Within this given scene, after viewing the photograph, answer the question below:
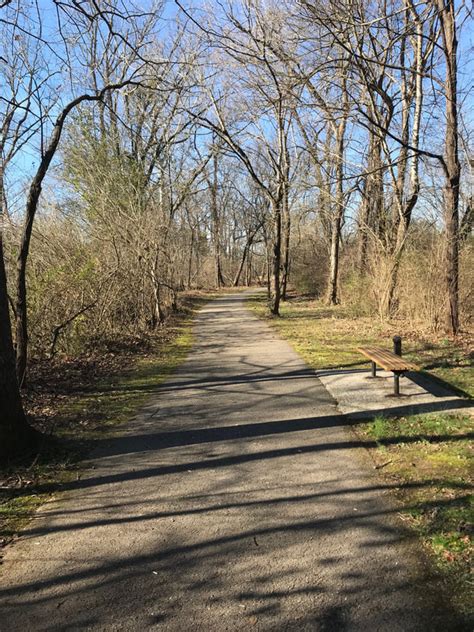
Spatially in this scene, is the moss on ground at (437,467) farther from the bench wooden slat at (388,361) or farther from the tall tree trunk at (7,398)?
the tall tree trunk at (7,398)

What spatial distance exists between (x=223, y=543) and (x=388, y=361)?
4118 millimetres

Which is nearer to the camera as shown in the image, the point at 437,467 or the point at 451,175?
the point at 437,467

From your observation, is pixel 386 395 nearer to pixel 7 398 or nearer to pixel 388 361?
pixel 388 361

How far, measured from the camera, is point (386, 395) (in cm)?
675

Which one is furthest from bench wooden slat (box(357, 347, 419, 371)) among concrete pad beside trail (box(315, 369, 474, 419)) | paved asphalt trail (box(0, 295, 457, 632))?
paved asphalt trail (box(0, 295, 457, 632))

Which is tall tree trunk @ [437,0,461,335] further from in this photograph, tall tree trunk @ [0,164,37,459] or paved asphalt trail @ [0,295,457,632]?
tall tree trunk @ [0,164,37,459]

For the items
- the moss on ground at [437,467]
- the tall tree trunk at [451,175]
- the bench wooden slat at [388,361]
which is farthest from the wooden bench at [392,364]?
the tall tree trunk at [451,175]

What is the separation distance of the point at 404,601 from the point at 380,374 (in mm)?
5784

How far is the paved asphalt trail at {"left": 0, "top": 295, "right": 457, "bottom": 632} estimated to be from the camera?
8.40 feet

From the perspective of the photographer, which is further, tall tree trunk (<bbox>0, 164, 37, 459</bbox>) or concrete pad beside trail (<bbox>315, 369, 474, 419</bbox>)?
concrete pad beside trail (<bbox>315, 369, 474, 419</bbox>)

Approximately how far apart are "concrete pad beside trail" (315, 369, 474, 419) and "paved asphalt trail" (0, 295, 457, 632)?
27.3 inches

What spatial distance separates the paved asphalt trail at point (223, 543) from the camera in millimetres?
2561

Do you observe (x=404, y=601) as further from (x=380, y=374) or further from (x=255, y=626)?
(x=380, y=374)

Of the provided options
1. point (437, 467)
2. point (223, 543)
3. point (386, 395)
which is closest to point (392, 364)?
point (386, 395)
